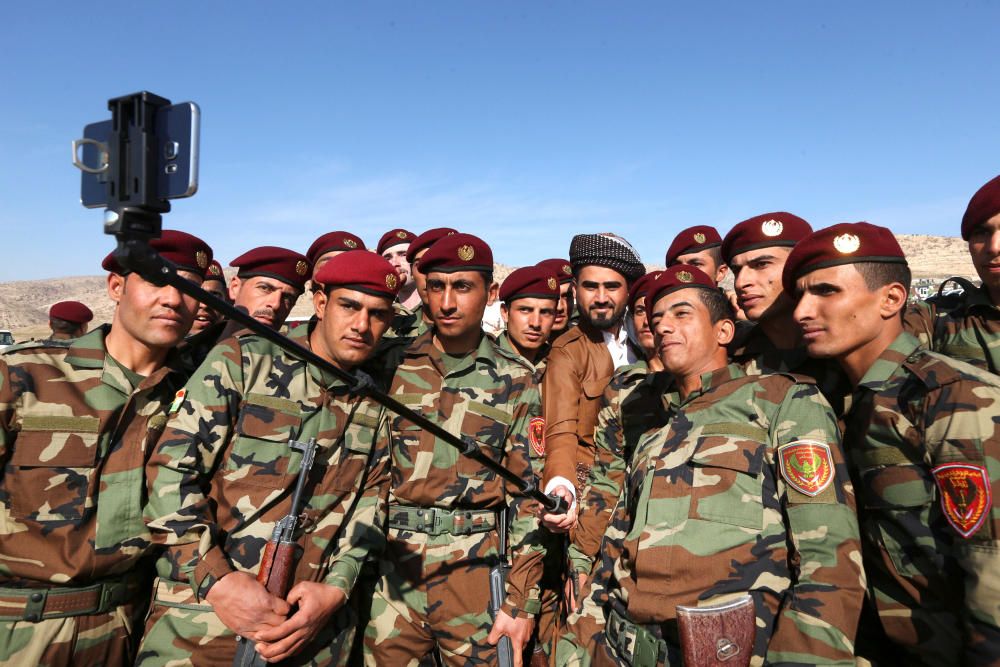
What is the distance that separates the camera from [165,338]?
336cm

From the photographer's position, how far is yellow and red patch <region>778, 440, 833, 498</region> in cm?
252

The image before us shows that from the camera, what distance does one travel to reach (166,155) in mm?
1464

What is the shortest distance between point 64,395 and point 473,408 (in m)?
2.22

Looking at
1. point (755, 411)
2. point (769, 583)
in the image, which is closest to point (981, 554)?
point (769, 583)

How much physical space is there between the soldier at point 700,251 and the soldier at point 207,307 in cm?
385

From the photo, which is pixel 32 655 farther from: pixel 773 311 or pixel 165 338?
pixel 773 311

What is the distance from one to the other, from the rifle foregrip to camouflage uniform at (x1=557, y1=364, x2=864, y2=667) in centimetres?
155

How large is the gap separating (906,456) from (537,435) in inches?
81.4

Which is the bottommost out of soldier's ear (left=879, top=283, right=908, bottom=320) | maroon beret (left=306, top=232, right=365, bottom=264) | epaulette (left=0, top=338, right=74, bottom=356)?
epaulette (left=0, top=338, right=74, bottom=356)

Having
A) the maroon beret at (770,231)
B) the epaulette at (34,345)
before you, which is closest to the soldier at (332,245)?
the epaulette at (34,345)

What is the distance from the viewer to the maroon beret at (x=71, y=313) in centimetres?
1144

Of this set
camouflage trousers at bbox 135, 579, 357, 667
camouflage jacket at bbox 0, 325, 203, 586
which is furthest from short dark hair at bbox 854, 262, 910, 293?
camouflage jacket at bbox 0, 325, 203, 586

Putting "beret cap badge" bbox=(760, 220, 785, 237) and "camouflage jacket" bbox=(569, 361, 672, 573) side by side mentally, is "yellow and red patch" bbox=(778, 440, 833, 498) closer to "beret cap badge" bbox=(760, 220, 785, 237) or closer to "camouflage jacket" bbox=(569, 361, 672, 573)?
"camouflage jacket" bbox=(569, 361, 672, 573)

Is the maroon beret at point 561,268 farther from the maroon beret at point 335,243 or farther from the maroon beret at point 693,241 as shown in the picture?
the maroon beret at point 335,243
